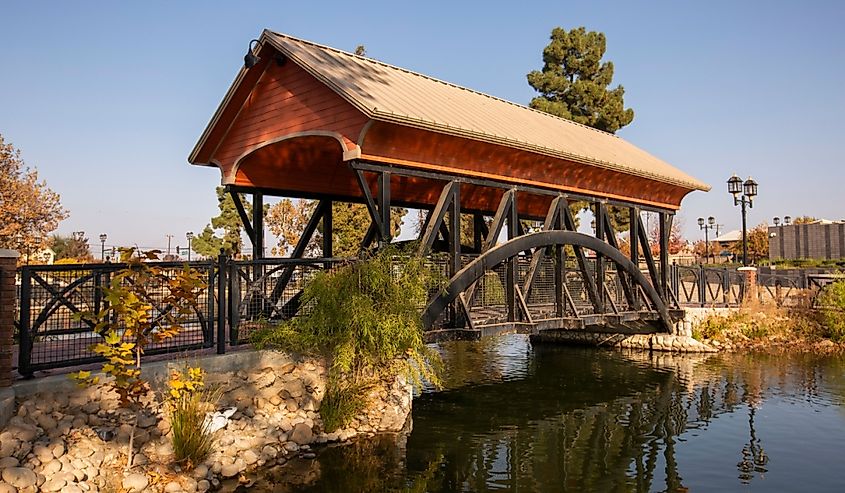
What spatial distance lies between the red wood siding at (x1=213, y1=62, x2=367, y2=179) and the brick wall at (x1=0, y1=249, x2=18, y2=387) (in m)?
4.83

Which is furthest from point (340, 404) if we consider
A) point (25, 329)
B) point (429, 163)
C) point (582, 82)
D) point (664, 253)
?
point (582, 82)

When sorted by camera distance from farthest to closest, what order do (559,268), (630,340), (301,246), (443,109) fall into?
(630,340) < (559,268) < (301,246) < (443,109)

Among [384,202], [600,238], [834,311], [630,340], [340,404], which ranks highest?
[384,202]

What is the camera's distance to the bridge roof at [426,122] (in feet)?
31.9

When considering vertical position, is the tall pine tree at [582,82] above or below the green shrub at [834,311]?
above

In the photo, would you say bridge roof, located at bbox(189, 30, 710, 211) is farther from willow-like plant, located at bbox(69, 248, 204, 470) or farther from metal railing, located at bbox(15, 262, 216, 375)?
willow-like plant, located at bbox(69, 248, 204, 470)

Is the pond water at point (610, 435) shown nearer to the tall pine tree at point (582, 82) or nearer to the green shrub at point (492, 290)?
the green shrub at point (492, 290)

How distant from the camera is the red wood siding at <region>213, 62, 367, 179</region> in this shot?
9.93m

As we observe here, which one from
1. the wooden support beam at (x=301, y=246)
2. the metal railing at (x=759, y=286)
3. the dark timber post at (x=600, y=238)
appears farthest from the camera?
the metal railing at (x=759, y=286)

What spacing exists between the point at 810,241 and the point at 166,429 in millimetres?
51470

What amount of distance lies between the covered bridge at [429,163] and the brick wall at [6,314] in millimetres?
3389

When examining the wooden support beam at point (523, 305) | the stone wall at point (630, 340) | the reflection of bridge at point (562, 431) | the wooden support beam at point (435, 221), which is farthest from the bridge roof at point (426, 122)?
the stone wall at point (630, 340)

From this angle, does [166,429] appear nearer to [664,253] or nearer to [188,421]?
[188,421]

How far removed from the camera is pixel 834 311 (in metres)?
19.9
